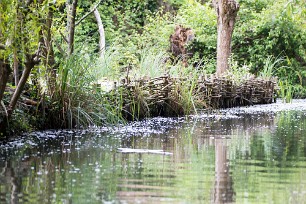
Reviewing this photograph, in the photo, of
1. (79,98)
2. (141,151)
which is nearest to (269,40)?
(79,98)

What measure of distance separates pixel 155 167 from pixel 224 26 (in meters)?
15.7

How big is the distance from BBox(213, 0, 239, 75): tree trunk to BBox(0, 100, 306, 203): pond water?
10.9 meters

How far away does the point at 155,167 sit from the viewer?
594 centimetres

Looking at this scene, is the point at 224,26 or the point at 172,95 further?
the point at 224,26

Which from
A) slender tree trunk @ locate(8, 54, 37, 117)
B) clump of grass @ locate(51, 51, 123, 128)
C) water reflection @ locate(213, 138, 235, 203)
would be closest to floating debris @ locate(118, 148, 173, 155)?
water reflection @ locate(213, 138, 235, 203)

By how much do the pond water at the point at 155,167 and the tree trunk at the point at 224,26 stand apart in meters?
10.9

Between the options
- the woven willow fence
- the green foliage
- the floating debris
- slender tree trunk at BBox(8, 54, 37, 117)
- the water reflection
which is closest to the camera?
the water reflection

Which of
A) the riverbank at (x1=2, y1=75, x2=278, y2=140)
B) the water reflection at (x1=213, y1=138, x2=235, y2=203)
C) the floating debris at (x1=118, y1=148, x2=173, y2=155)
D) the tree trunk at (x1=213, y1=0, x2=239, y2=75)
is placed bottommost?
the water reflection at (x1=213, y1=138, x2=235, y2=203)

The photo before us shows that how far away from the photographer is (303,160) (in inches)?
262

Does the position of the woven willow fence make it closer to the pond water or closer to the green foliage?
the pond water

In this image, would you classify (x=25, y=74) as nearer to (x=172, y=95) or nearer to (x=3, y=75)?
(x=3, y=75)

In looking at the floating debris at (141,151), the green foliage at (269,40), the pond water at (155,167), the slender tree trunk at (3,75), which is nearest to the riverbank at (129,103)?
the pond water at (155,167)

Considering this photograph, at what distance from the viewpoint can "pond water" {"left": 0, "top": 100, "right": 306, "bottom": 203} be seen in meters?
4.51

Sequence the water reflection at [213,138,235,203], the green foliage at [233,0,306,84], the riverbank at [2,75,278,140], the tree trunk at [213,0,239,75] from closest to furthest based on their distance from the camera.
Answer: the water reflection at [213,138,235,203] < the riverbank at [2,75,278,140] < the tree trunk at [213,0,239,75] < the green foliage at [233,0,306,84]
